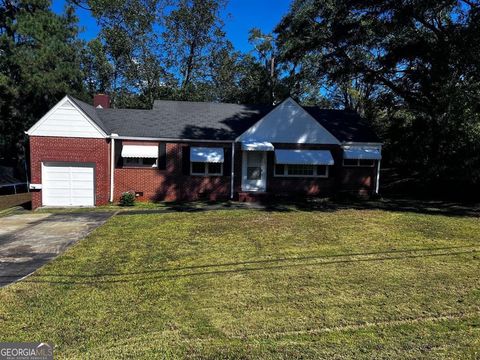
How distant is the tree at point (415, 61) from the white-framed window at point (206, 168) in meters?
9.16

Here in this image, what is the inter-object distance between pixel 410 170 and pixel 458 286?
22929 mm

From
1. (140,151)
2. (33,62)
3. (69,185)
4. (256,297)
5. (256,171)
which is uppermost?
(33,62)

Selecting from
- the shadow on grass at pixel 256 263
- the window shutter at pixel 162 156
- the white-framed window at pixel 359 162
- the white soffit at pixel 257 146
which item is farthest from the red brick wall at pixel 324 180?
the shadow on grass at pixel 256 263

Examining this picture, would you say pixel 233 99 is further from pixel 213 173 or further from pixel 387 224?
pixel 387 224

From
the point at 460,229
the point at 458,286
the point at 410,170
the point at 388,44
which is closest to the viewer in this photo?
the point at 458,286

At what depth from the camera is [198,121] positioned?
1978 centimetres

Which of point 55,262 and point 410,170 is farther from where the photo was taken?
point 410,170

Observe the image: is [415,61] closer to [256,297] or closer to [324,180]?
[324,180]

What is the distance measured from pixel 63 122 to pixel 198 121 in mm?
6811

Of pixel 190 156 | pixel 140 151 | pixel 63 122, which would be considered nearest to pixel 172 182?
pixel 190 156

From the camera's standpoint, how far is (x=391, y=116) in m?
24.3

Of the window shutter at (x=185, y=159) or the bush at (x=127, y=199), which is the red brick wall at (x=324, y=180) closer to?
the window shutter at (x=185, y=159)

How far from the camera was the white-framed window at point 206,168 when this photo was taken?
18297 millimetres

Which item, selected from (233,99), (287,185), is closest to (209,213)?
(287,185)
